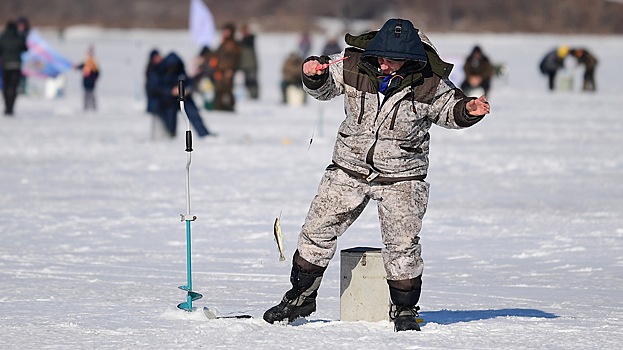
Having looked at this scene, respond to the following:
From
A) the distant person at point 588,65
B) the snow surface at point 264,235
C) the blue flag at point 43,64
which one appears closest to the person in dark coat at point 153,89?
the snow surface at point 264,235

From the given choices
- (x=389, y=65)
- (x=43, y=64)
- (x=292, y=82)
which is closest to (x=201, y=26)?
(x=43, y=64)

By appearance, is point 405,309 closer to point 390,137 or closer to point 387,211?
point 387,211

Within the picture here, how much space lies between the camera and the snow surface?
5.68 m

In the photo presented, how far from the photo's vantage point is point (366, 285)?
5836 mm

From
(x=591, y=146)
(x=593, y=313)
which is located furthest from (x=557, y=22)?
(x=593, y=313)

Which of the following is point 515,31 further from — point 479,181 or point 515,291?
point 515,291

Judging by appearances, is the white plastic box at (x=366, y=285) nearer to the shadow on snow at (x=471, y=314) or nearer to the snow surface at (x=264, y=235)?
the snow surface at (x=264, y=235)

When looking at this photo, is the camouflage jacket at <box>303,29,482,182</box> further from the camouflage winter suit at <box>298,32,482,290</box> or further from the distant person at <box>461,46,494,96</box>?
the distant person at <box>461,46,494,96</box>

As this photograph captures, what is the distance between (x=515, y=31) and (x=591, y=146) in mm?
68670

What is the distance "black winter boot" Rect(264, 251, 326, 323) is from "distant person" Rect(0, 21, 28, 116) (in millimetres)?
17517

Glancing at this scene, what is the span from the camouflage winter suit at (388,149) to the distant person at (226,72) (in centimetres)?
1835

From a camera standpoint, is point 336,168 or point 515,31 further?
point 515,31

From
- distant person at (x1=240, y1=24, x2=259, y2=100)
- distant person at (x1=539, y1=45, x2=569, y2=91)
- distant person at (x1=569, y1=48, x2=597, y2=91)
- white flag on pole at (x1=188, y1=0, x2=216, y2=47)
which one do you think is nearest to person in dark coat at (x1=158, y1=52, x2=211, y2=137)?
distant person at (x1=240, y1=24, x2=259, y2=100)

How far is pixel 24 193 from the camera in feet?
40.7
